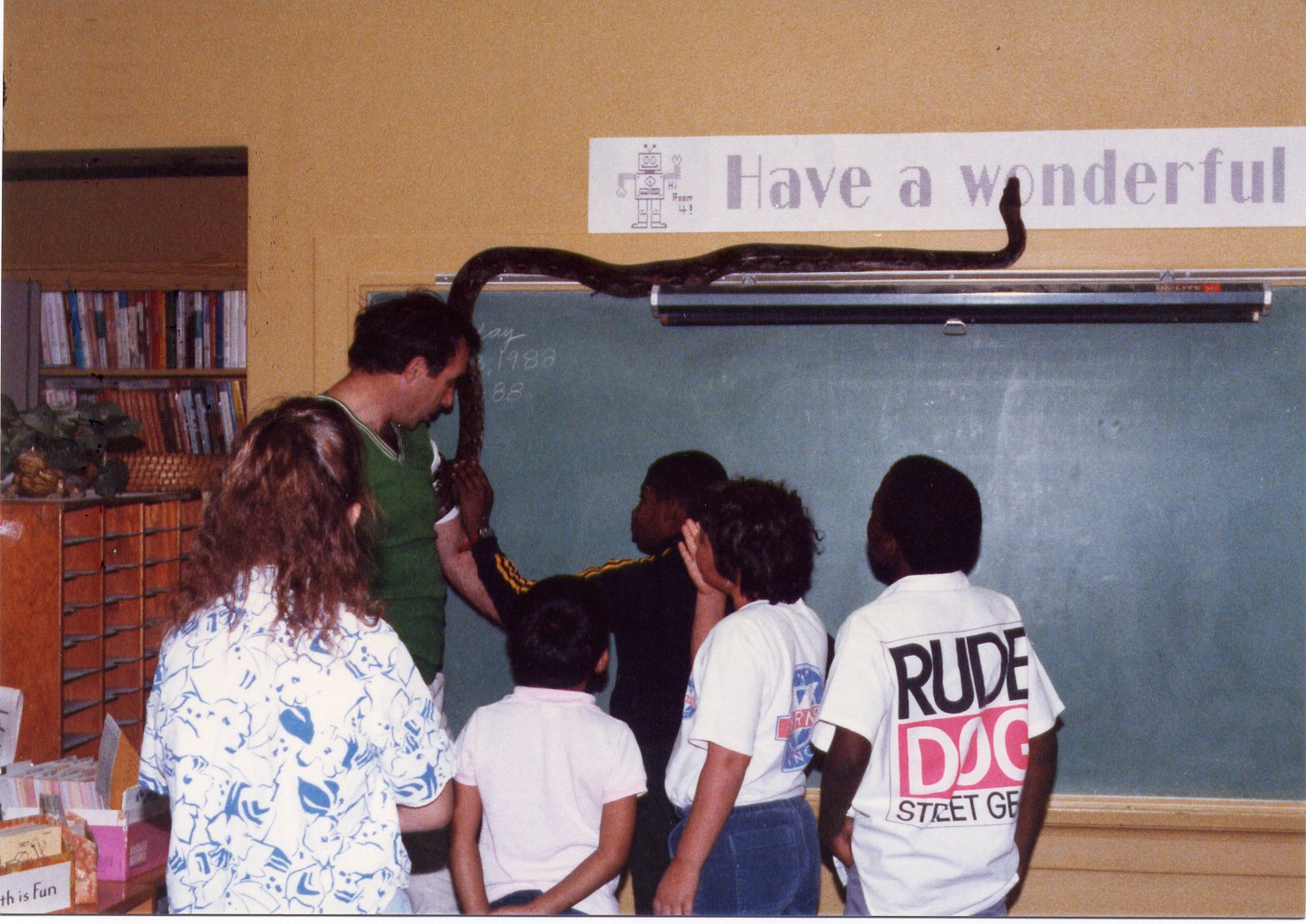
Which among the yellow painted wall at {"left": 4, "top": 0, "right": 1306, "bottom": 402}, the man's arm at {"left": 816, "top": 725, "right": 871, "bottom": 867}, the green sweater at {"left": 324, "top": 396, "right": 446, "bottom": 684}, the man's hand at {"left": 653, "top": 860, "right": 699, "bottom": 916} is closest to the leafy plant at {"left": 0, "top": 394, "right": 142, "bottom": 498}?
the yellow painted wall at {"left": 4, "top": 0, "right": 1306, "bottom": 402}

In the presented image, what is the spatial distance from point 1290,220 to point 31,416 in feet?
10.5

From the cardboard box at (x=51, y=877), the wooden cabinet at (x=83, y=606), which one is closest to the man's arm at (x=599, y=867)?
the cardboard box at (x=51, y=877)

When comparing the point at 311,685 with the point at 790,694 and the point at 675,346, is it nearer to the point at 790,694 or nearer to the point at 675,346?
the point at 790,694

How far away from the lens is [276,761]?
136 cm

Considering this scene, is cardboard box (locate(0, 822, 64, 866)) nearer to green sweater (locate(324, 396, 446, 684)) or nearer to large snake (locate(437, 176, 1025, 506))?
green sweater (locate(324, 396, 446, 684))

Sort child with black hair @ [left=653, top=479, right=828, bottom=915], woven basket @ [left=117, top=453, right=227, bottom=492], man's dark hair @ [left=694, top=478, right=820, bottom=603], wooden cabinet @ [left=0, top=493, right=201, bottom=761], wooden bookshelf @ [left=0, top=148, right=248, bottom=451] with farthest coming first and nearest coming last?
1. wooden bookshelf @ [left=0, top=148, right=248, bottom=451]
2. woven basket @ [left=117, top=453, right=227, bottom=492]
3. wooden cabinet @ [left=0, top=493, right=201, bottom=761]
4. man's dark hair @ [left=694, top=478, right=820, bottom=603]
5. child with black hair @ [left=653, top=479, right=828, bottom=915]

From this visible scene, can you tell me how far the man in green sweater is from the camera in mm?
2119

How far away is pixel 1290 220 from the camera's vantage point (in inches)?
103

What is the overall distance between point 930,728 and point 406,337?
1.30m

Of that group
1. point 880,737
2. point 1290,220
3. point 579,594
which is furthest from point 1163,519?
point 579,594

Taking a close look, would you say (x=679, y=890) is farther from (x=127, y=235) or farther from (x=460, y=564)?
(x=127, y=235)

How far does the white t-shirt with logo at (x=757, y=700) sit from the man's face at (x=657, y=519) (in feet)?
1.48

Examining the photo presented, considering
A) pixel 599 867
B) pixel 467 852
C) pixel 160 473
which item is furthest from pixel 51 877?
pixel 160 473

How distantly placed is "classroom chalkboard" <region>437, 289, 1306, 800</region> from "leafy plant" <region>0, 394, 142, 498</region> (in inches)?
33.0
